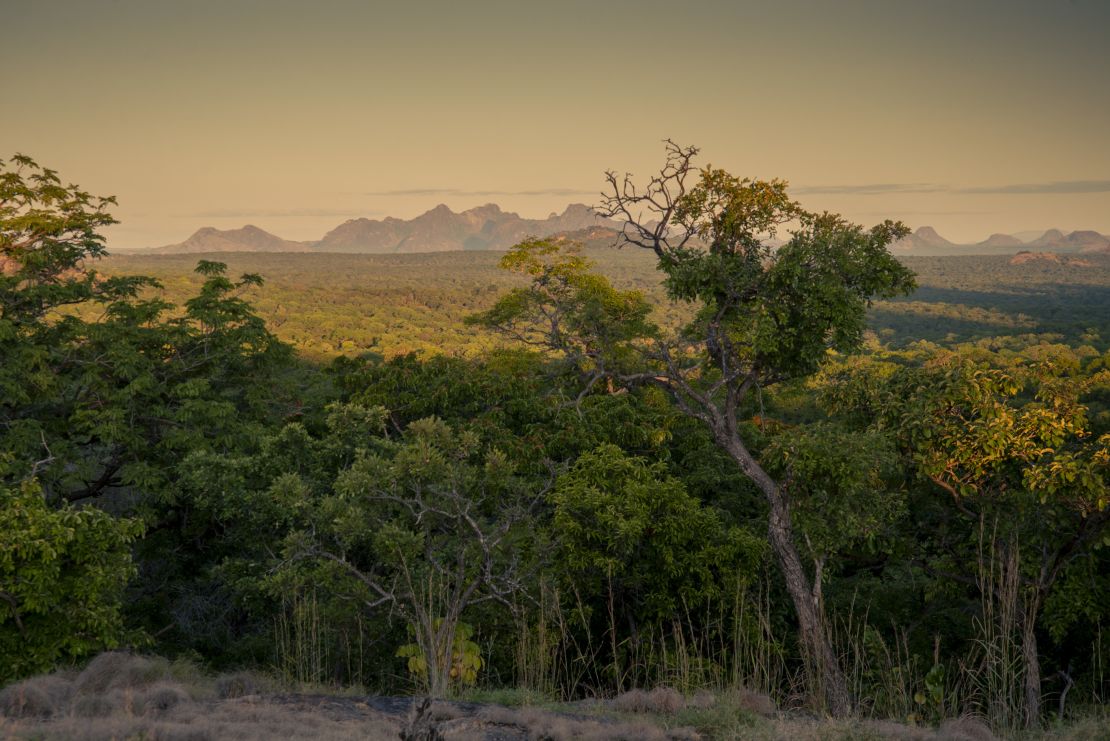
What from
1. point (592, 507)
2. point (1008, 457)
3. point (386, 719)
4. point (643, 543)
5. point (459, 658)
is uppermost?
point (1008, 457)

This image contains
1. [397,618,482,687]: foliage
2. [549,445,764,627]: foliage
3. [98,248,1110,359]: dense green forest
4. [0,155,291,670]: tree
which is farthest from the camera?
[98,248,1110,359]: dense green forest

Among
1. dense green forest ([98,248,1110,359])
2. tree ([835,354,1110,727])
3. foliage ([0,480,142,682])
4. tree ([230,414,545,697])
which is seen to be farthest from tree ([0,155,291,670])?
dense green forest ([98,248,1110,359])

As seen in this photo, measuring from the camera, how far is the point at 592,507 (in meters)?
9.21

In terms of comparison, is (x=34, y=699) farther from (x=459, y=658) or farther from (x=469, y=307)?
(x=469, y=307)

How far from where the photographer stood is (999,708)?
5.24 meters

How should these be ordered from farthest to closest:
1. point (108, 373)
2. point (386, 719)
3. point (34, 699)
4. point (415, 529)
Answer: point (108, 373) → point (415, 529) → point (34, 699) → point (386, 719)

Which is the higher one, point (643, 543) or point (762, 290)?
point (762, 290)

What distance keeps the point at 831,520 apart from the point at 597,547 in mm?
3149

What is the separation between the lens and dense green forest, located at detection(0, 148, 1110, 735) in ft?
24.0

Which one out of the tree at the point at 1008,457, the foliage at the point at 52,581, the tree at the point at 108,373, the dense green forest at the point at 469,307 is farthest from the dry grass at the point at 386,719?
the dense green forest at the point at 469,307

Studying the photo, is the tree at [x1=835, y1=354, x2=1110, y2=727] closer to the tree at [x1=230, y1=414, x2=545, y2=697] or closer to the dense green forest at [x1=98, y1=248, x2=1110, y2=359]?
the tree at [x1=230, y1=414, x2=545, y2=697]

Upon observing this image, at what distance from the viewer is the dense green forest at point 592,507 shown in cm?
730

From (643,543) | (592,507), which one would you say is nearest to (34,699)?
(592,507)

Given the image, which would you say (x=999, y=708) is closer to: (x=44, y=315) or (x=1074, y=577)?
(x=1074, y=577)
